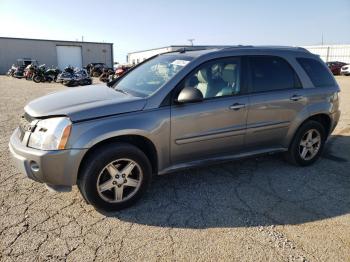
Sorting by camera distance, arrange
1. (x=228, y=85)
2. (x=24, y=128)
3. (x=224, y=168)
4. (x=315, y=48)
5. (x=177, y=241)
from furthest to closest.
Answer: (x=315, y=48) < (x=224, y=168) < (x=228, y=85) < (x=24, y=128) < (x=177, y=241)

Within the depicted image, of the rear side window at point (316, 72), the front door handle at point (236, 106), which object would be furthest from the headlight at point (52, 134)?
the rear side window at point (316, 72)

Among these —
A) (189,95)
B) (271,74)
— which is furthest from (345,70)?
(189,95)

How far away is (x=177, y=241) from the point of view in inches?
116

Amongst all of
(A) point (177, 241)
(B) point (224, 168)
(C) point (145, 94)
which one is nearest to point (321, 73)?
(B) point (224, 168)

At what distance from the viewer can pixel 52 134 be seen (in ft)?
9.89

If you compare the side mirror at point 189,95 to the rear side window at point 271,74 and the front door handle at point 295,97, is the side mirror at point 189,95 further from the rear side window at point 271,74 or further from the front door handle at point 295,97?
the front door handle at point 295,97

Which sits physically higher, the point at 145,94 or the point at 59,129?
the point at 145,94

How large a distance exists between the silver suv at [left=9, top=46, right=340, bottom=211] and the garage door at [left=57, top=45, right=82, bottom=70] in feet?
134

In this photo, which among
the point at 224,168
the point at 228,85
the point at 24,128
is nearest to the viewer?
the point at 24,128

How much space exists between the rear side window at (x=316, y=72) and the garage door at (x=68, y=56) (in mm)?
40940

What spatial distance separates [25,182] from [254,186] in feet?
9.96

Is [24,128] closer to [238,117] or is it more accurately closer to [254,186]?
[238,117]

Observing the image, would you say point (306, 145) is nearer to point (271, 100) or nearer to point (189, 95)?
point (271, 100)

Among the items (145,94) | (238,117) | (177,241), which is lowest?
(177,241)
